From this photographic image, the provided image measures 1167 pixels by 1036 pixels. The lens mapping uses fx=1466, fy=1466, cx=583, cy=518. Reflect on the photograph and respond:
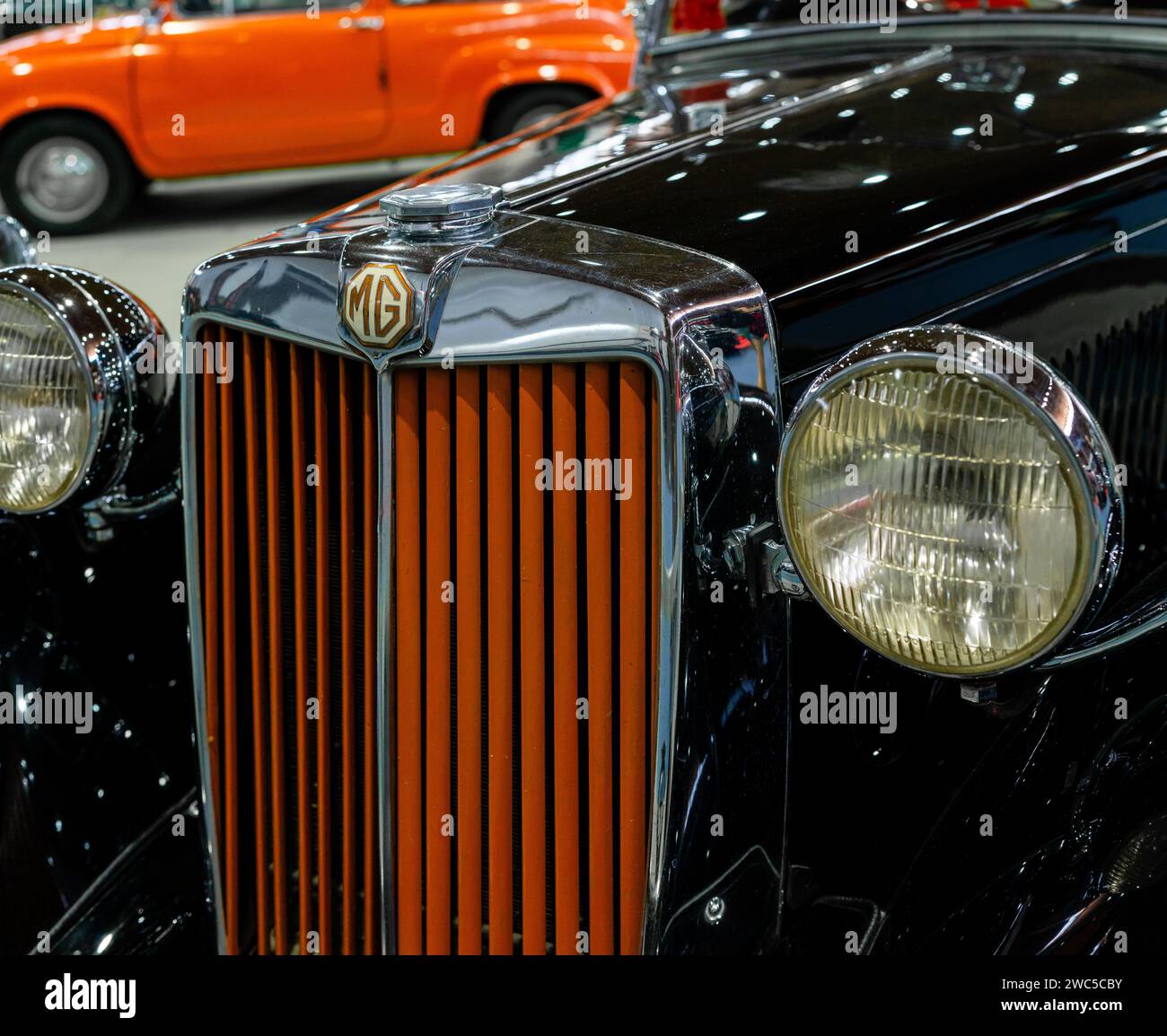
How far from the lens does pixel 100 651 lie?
197 cm

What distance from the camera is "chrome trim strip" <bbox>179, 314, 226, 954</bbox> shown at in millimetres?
1672


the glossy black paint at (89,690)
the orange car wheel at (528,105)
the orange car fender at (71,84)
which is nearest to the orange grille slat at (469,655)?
the glossy black paint at (89,690)

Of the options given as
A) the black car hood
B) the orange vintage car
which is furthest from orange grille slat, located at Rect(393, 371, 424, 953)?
the orange vintage car

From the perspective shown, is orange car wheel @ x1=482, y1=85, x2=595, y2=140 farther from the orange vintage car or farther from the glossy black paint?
the glossy black paint

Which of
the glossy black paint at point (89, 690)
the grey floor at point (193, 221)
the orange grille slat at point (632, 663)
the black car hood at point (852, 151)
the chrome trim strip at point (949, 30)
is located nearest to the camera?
the orange grille slat at point (632, 663)

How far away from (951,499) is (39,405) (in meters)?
1.06

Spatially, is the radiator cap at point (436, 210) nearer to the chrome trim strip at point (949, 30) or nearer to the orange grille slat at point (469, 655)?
the orange grille slat at point (469, 655)

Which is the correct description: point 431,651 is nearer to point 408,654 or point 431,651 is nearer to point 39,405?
point 408,654

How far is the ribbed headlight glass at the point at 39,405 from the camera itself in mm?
1707

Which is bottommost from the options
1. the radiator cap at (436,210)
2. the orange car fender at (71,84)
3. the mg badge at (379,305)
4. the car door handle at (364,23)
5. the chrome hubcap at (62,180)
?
the chrome hubcap at (62,180)

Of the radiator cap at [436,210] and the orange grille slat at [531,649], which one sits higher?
the radiator cap at [436,210]

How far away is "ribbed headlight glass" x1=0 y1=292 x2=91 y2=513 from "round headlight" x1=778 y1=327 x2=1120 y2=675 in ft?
2.87

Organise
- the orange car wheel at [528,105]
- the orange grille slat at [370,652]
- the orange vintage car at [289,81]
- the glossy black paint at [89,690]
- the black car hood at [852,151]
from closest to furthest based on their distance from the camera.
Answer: the orange grille slat at [370,652] < the black car hood at [852,151] < the glossy black paint at [89,690] < the orange vintage car at [289,81] < the orange car wheel at [528,105]

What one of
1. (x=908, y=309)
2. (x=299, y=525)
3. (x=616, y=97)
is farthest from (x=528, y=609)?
(x=616, y=97)
